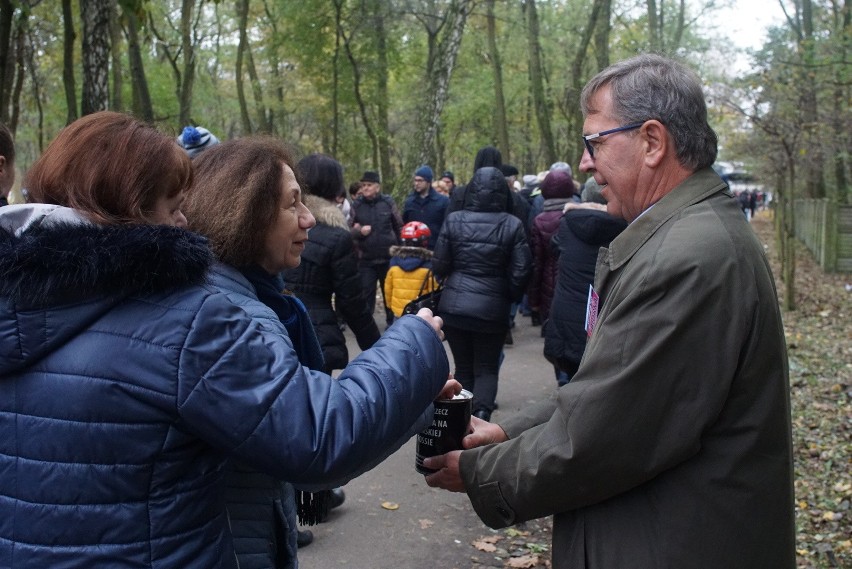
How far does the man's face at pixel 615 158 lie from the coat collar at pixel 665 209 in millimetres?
117

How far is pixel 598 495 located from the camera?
2.11 m

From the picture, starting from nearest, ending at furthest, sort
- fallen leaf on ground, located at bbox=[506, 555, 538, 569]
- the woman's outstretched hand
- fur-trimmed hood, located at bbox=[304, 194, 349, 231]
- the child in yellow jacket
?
the woman's outstretched hand → fallen leaf on ground, located at bbox=[506, 555, 538, 569] → fur-trimmed hood, located at bbox=[304, 194, 349, 231] → the child in yellow jacket

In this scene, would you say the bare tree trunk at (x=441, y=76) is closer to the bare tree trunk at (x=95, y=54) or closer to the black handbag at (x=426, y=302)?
the bare tree trunk at (x=95, y=54)

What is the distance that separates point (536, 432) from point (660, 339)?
1.45 feet

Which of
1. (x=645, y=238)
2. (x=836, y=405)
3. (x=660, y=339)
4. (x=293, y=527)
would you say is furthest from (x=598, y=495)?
(x=836, y=405)

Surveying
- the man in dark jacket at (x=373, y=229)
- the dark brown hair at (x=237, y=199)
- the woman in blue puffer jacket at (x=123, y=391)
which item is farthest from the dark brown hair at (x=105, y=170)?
the man in dark jacket at (x=373, y=229)

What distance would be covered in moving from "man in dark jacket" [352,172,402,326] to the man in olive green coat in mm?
9153

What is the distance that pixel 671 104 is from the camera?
2.25 meters

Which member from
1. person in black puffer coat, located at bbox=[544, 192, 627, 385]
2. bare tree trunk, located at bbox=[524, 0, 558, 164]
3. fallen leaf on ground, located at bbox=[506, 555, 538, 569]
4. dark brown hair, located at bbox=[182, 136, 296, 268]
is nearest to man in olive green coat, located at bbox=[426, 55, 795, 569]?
dark brown hair, located at bbox=[182, 136, 296, 268]

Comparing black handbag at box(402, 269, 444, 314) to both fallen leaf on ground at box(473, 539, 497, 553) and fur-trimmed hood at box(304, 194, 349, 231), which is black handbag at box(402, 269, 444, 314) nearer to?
fur-trimmed hood at box(304, 194, 349, 231)

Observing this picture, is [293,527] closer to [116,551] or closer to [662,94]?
[116,551]

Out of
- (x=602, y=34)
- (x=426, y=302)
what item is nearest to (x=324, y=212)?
(x=426, y=302)

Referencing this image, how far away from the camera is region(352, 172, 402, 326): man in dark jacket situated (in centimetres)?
1158

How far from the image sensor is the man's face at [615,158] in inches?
91.4
